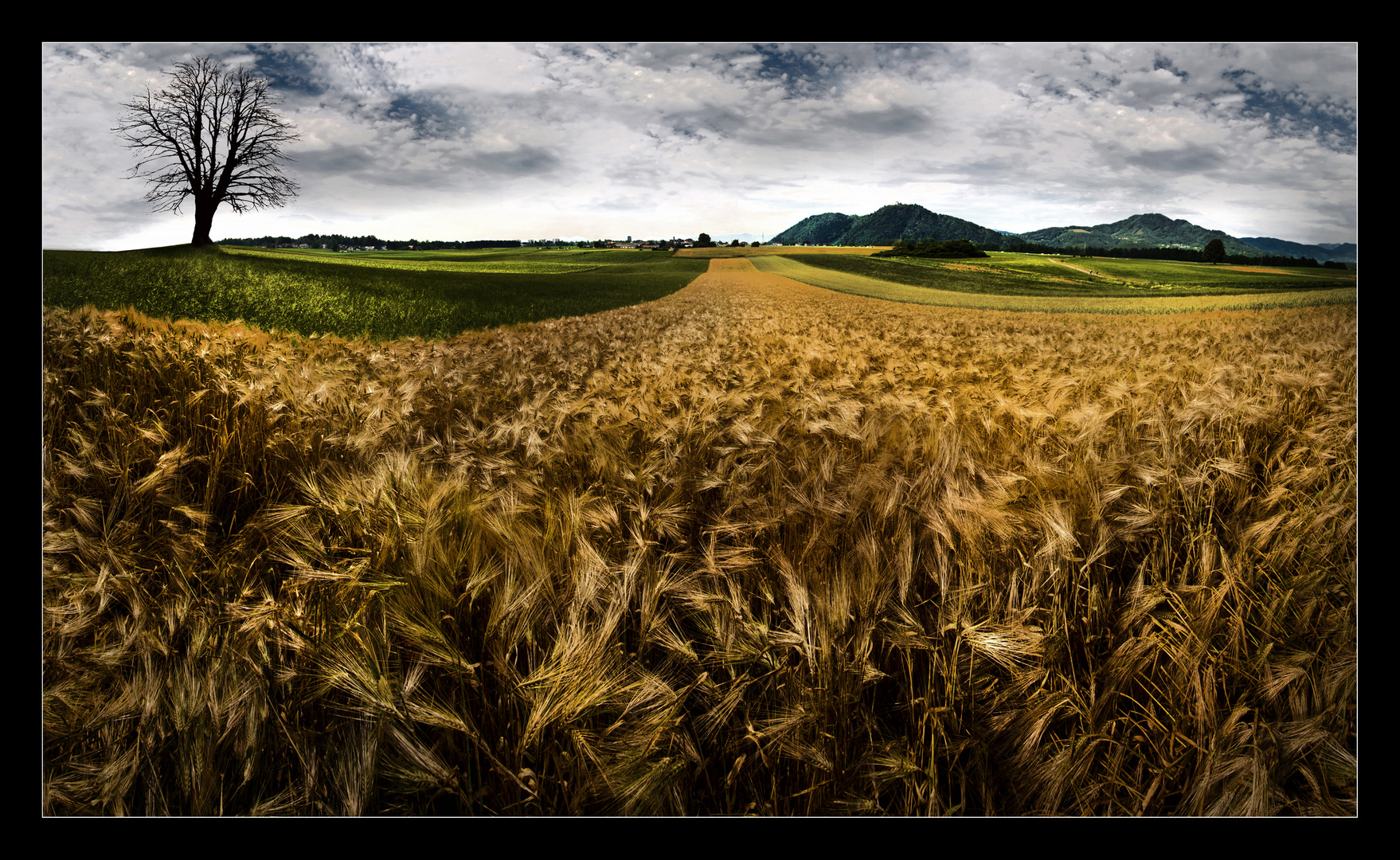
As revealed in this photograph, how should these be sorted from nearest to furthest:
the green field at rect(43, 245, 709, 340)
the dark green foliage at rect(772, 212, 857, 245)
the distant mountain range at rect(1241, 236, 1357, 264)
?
the distant mountain range at rect(1241, 236, 1357, 264)
the green field at rect(43, 245, 709, 340)
the dark green foliage at rect(772, 212, 857, 245)

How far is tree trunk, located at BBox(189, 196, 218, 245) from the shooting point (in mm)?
3083

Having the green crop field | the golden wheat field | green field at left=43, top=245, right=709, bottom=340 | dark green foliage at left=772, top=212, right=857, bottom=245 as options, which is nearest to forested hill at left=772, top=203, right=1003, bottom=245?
dark green foliage at left=772, top=212, right=857, bottom=245

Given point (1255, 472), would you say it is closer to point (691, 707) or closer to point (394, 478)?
point (691, 707)

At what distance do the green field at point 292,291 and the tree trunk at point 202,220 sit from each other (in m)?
0.37

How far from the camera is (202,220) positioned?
128 inches

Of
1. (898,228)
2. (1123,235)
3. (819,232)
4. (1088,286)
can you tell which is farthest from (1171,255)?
(1088,286)

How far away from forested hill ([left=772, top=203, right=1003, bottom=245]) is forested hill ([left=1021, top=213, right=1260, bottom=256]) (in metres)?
0.43

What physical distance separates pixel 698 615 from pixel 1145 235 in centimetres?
377

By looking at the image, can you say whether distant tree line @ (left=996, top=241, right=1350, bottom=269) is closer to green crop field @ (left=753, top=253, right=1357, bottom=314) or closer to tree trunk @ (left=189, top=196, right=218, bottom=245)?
green crop field @ (left=753, top=253, right=1357, bottom=314)

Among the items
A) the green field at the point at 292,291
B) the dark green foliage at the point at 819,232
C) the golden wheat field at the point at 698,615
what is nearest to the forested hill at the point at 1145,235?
the golden wheat field at the point at 698,615

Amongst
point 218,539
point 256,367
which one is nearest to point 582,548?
point 218,539

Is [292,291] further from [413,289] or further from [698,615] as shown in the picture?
[698,615]

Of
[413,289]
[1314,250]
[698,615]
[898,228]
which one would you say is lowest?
[698,615]

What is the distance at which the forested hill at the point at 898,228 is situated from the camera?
15.0 feet
